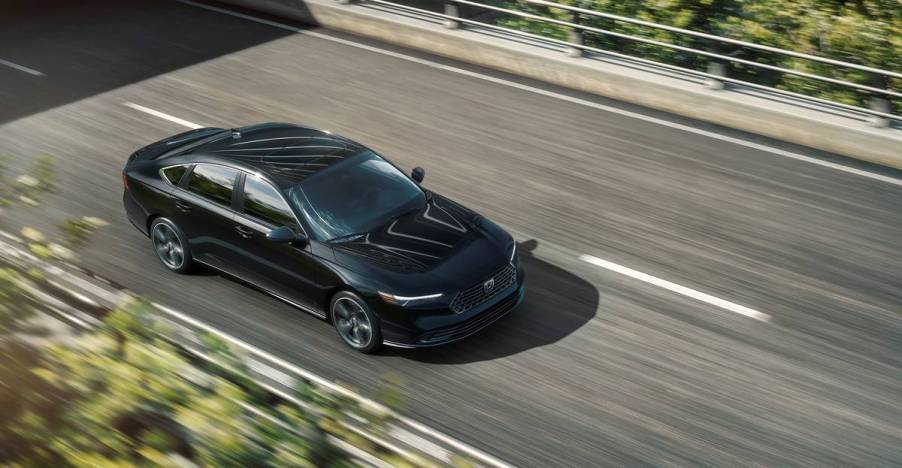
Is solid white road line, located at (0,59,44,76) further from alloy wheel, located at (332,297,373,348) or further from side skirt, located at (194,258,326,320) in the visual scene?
alloy wheel, located at (332,297,373,348)

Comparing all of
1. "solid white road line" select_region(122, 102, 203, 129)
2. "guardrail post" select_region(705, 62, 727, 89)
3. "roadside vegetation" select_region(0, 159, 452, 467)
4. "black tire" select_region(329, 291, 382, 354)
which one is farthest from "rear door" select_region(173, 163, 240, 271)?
"guardrail post" select_region(705, 62, 727, 89)

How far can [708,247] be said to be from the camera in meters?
11.2

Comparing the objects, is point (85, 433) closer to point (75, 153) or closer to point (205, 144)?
point (205, 144)

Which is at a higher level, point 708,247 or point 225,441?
point 225,441

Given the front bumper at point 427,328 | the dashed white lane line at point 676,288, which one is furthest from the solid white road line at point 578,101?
the front bumper at point 427,328

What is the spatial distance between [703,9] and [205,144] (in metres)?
8.77

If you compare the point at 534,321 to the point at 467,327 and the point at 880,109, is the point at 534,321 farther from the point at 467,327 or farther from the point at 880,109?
the point at 880,109

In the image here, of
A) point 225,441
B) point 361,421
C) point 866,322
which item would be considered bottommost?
point 866,322

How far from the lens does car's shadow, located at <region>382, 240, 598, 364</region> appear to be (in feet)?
31.0

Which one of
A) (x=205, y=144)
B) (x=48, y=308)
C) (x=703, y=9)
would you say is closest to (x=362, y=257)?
(x=205, y=144)

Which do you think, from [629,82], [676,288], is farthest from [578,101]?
[676,288]

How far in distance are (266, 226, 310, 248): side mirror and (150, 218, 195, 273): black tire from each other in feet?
4.86

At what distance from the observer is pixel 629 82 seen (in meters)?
15.2

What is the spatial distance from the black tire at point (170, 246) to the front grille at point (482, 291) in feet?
10.2
